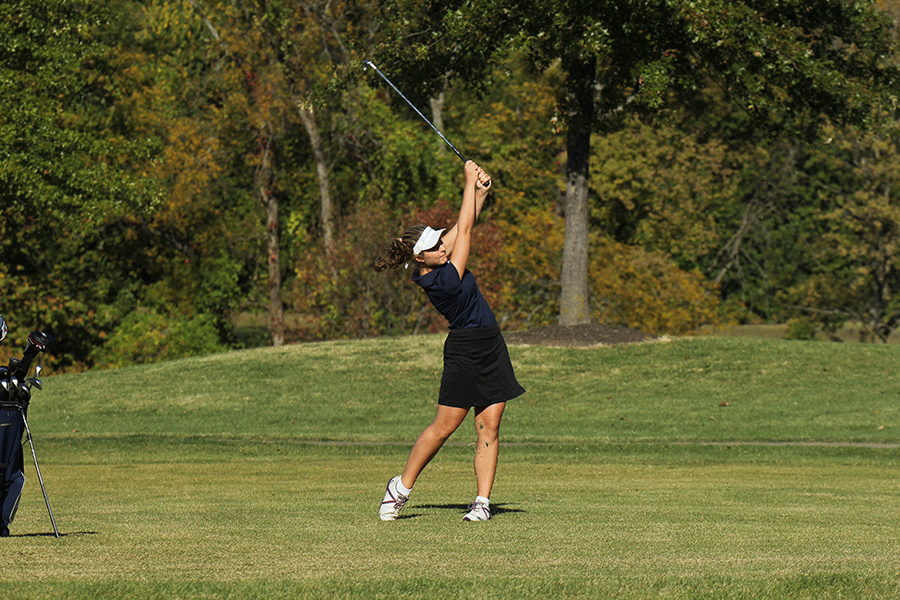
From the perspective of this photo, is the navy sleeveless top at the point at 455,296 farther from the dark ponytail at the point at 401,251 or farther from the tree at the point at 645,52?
the tree at the point at 645,52

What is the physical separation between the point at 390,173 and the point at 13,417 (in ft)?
94.0

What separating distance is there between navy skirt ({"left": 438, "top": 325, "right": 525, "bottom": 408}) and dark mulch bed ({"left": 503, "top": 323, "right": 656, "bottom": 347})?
53.7ft

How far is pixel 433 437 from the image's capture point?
294 inches

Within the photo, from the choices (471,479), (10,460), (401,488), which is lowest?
(471,479)

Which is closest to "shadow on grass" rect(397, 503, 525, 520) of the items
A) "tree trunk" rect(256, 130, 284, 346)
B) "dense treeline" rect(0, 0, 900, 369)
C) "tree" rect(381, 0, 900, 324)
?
"tree" rect(381, 0, 900, 324)

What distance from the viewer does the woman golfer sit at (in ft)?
23.8

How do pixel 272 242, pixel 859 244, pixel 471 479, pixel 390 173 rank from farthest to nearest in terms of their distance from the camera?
pixel 272 242 → pixel 390 173 → pixel 859 244 → pixel 471 479

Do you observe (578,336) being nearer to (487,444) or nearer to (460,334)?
(487,444)

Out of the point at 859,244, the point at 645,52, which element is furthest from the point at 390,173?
the point at 645,52

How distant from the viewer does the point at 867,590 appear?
5133 mm

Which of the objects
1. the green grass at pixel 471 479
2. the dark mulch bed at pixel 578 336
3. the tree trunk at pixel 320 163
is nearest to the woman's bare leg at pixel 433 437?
the green grass at pixel 471 479

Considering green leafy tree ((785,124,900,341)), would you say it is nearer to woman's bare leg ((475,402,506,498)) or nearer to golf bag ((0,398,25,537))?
woman's bare leg ((475,402,506,498))

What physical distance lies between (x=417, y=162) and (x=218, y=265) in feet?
24.6

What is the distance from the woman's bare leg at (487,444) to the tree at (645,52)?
1248 centimetres
